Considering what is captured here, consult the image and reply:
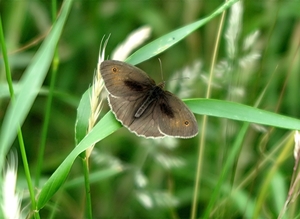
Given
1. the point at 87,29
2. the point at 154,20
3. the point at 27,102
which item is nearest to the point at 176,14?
the point at 154,20

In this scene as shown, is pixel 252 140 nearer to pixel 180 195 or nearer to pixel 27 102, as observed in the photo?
pixel 180 195

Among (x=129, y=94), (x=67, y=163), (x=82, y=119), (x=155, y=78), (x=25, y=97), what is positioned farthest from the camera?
(x=155, y=78)

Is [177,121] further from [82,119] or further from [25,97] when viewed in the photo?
[25,97]

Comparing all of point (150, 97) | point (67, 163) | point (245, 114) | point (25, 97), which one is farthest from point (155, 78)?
point (25, 97)

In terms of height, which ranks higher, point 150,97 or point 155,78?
point 155,78

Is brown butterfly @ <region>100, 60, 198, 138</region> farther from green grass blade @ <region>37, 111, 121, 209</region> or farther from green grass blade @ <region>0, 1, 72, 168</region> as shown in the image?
green grass blade @ <region>0, 1, 72, 168</region>

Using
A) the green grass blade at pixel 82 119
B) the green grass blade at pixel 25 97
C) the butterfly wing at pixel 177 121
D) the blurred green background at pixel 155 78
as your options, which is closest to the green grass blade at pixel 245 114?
the butterfly wing at pixel 177 121

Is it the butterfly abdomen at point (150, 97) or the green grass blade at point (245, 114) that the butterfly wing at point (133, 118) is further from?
the green grass blade at point (245, 114)
